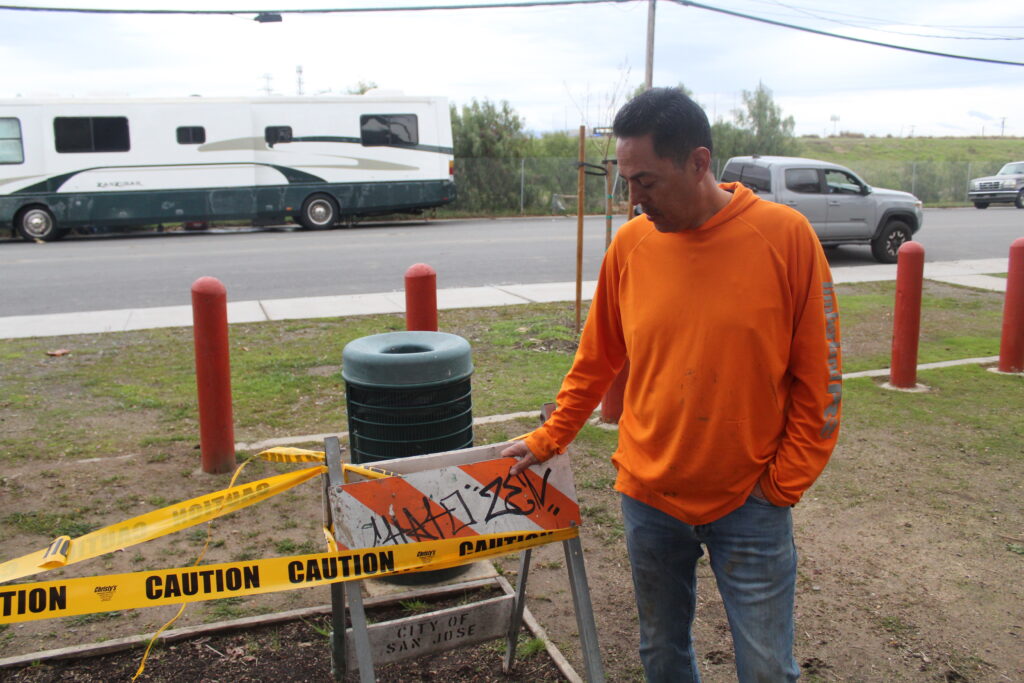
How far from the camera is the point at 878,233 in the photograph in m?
15.7

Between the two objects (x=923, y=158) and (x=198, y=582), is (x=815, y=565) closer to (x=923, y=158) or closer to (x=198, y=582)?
(x=198, y=582)

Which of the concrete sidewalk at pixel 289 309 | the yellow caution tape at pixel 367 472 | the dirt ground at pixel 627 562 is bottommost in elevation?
the dirt ground at pixel 627 562

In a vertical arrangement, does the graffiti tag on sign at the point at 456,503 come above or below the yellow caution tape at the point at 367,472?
below

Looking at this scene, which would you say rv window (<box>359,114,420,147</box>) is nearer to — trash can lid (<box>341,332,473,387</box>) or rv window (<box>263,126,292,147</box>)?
rv window (<box>263,126,292,147</box>)

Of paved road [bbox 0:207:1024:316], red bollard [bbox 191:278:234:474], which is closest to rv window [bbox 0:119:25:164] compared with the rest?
paved road [bbox 0:207:1024:316]

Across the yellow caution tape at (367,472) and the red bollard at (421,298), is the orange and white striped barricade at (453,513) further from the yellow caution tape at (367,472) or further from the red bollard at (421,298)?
the red bollard at (421,298)

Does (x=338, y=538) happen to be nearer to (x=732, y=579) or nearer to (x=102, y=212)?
(x=732, y=579)

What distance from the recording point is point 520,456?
8.95ft

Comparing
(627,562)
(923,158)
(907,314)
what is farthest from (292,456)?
(923,158)

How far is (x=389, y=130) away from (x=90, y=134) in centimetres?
672

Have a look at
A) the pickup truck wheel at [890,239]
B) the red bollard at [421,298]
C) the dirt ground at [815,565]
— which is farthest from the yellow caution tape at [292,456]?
the pickup truck wheel at [890,239]

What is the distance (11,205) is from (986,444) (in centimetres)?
1962

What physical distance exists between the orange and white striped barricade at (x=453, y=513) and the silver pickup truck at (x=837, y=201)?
13.5 m

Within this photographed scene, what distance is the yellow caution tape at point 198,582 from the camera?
2.45m
